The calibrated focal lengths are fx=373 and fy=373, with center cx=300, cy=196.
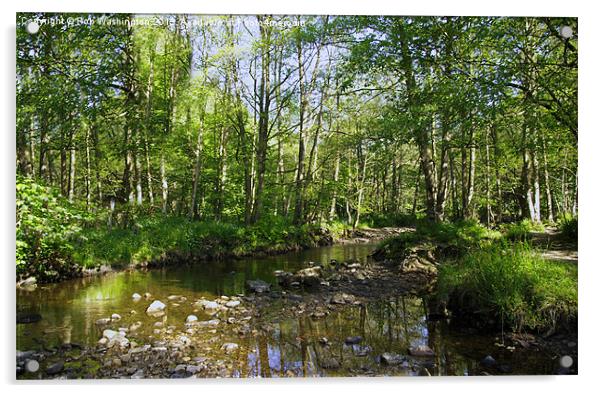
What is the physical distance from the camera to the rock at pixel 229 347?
360 cm

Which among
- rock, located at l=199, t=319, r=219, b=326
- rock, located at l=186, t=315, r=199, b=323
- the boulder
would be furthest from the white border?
the boulder

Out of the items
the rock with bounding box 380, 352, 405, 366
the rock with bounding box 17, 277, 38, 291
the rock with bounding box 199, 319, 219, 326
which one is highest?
the rock with bounding box 17, 277, 38, 291

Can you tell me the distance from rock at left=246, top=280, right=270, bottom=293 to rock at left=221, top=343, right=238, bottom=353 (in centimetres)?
→ 198

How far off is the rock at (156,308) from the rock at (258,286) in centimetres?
144

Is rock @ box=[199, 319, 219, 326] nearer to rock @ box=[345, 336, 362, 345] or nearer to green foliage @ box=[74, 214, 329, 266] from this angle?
rock @ box=[345, 336, 362, 345]

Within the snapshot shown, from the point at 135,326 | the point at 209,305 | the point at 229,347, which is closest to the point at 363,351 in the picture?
the point at 229,347

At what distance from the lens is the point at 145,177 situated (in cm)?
729

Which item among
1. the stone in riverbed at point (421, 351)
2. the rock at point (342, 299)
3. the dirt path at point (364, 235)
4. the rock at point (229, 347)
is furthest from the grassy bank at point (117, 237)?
the stone in riverbed at point (421, 351)

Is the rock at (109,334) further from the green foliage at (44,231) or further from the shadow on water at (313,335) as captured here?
the green foliage at (44,231)

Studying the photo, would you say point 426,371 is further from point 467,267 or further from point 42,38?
point 42,38

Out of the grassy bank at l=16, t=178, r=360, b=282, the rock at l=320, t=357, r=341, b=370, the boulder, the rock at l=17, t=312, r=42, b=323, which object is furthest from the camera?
the boulder

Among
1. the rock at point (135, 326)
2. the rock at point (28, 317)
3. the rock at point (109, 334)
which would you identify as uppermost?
the rock at point (28, 317)

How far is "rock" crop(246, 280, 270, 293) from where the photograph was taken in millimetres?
5707

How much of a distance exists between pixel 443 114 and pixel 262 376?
158 inches
